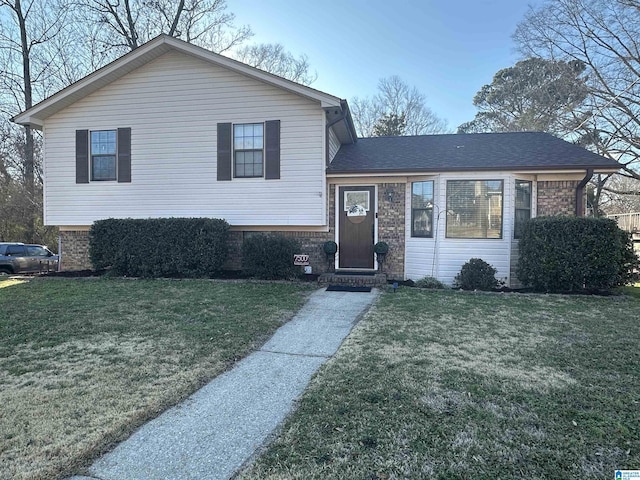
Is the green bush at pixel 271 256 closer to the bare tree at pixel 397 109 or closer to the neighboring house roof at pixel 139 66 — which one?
the neighboring house roof at pixel 139 66

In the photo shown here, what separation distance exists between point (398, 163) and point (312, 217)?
2.49 metres

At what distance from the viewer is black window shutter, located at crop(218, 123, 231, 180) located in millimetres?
9539

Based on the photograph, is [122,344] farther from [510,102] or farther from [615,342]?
[510,102]

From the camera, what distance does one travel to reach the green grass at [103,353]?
2.62 metres

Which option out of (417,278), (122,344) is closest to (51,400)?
(122,344)

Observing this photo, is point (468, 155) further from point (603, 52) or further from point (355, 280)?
point (603, 52)

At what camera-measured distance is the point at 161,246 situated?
9.15m

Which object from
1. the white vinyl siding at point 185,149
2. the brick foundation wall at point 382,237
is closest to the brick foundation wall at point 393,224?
the brick foundation wall at point 382,237

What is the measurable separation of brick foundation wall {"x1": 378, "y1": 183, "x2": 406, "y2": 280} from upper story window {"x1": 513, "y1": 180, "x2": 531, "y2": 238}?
8.34 ft

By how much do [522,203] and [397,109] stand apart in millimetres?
22555

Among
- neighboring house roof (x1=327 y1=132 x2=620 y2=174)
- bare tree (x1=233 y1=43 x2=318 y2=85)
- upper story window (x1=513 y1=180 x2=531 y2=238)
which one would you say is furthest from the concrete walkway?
bare tree (x1=233 y1=43 x2=318 y2=85)

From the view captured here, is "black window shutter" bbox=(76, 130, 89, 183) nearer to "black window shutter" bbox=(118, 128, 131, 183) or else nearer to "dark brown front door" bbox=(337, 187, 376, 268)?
"black window shutter" bbox=(118, 128, 131, 183)

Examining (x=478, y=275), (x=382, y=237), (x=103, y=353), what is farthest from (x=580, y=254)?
(x=103, y=353)

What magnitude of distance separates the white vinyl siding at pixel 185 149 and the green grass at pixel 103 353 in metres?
2.41
